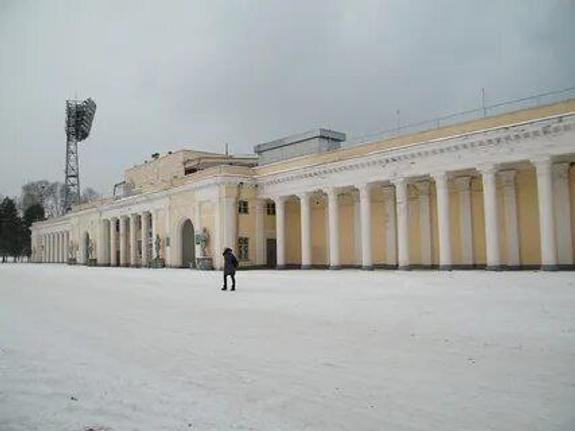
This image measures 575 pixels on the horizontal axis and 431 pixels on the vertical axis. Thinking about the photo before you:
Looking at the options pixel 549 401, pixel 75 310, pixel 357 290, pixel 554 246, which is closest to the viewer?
pixel 549 401

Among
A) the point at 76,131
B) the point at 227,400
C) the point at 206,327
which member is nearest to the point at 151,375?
the point at 227,400

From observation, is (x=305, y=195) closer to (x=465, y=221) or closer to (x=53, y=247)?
(x=465, y=221)

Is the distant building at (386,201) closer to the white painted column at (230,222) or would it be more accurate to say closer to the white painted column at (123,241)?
the white painted column at (230,222)

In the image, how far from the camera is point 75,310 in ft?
44.3

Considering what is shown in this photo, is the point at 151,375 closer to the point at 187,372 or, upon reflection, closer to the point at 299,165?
the point at 187,372

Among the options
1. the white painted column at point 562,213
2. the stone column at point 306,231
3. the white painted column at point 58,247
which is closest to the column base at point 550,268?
the white painted column at point 562,213

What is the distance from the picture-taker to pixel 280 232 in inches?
1577

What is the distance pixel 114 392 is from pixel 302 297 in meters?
10.3

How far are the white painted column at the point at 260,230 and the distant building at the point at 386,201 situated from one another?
8 cm

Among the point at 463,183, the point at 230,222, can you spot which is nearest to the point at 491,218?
the point at 463,183

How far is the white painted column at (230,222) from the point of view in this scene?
39.9 metres

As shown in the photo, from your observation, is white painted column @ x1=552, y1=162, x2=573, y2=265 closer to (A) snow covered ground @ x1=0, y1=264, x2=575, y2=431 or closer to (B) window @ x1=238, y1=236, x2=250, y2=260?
(A) snow covered ground @ x1=0, y1=264, x2=575, y2=431

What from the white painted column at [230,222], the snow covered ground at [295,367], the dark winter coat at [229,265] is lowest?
the snow covered ground at [295,367]

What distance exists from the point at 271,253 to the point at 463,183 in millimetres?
17486
